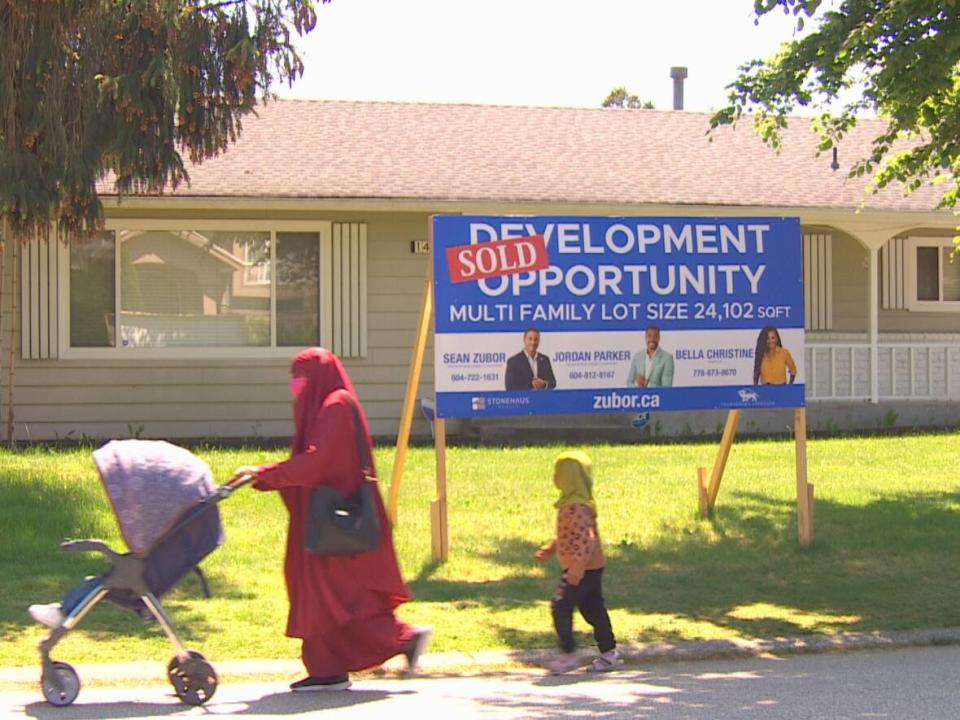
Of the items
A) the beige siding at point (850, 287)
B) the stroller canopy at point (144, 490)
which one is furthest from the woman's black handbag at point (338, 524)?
the beige siding at point (850, 287)

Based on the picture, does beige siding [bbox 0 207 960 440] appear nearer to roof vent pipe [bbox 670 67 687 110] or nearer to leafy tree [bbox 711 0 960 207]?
leafy tree [bbox 711 0 960 207]

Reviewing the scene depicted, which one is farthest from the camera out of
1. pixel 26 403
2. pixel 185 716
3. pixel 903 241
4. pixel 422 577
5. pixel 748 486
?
pixel 903 241

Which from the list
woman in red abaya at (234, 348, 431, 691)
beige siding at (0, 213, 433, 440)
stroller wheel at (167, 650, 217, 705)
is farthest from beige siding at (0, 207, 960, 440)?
stroller wheel at (167, 650, 217, 705)

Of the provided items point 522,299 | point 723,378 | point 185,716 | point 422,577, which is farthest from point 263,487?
point 723,378

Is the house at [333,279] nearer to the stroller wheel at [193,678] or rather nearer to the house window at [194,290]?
the house window at [194,290]

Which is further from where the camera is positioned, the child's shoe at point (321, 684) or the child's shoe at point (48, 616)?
the child's shoe at point (321, 684)

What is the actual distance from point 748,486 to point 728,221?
11.6ft

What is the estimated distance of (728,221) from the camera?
1013cm

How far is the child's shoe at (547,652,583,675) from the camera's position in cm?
734

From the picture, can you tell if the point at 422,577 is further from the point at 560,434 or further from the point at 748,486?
the point at 560,434

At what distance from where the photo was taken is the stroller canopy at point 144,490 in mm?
6395

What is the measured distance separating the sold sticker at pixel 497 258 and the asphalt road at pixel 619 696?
3.25 m

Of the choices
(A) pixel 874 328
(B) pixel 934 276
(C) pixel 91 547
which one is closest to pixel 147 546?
(C) pixel 91 547

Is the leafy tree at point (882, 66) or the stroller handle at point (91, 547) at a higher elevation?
the leafy tree at point (882, 66)
